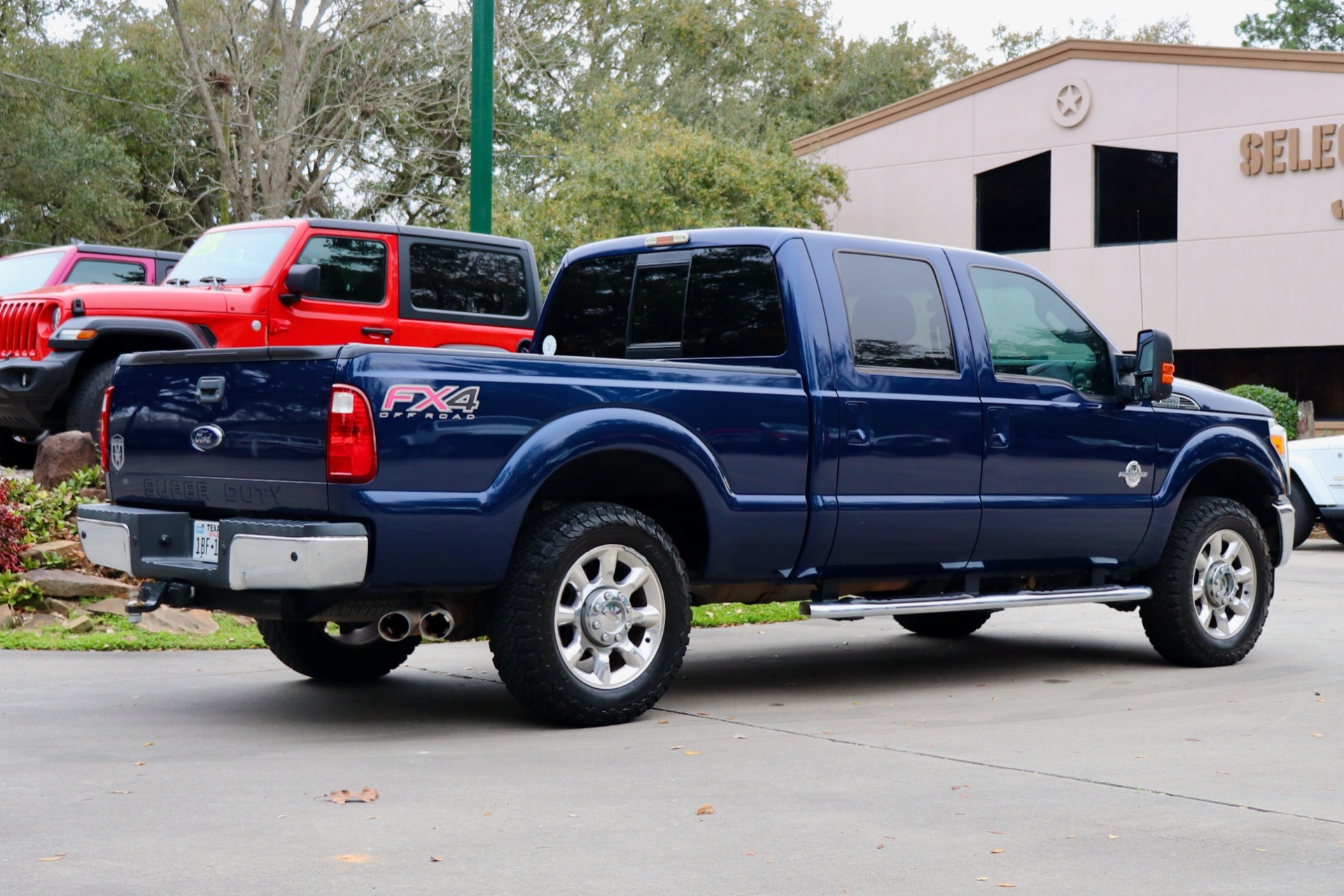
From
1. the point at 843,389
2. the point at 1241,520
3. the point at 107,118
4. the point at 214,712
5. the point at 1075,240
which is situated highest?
Answer: the point at 107,118

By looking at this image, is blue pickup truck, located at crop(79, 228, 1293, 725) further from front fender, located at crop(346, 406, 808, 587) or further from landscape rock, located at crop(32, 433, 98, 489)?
landscape rock, located at crop(32, 433, 98, 489)

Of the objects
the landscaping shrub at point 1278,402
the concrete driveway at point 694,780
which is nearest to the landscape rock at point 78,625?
the concrete driveway at point 694,780

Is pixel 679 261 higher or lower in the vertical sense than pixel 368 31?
lower

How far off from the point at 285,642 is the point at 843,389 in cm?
295

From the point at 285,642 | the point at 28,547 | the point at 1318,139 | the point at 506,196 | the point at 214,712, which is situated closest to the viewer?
the point at 214,712

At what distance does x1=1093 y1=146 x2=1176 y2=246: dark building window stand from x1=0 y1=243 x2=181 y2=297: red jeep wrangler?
16738mm

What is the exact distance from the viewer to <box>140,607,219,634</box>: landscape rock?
9.12 m

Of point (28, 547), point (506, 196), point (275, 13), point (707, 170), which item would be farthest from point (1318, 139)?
point (28, 547)

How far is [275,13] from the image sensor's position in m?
29.2

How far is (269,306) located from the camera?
456 inches

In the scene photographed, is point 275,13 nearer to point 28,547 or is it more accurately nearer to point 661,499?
point 28,547

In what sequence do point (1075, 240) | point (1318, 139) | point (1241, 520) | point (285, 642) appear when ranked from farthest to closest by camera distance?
point (1075, 240), point (1318, 139), point (1241, 520), point (285, 642)

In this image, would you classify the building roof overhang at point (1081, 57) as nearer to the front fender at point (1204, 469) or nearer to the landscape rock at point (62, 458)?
the front fender at point (1204, 469)

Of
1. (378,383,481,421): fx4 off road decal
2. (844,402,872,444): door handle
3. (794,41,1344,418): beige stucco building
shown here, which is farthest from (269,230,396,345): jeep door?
(794,41,1344,418): beige stucco building
